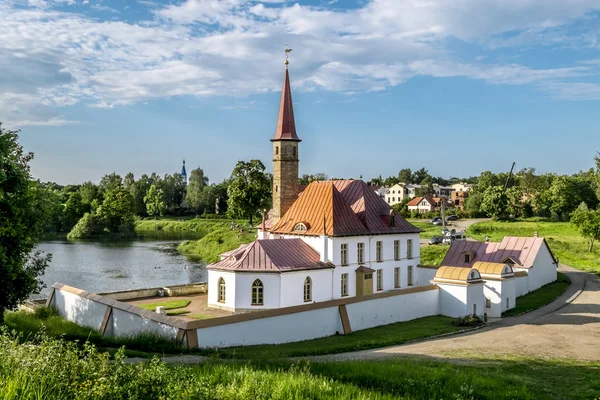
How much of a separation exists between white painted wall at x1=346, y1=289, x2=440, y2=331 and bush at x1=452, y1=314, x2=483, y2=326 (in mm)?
1827

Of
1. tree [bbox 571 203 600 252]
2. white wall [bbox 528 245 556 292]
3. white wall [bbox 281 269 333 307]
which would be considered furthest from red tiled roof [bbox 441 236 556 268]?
white wall [bbox 281 269 333 307]

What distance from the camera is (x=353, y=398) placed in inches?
373

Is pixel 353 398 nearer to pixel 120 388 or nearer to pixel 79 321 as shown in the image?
pixel 120 388

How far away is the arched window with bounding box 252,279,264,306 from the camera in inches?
1010

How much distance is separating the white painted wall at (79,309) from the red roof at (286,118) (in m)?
15.6

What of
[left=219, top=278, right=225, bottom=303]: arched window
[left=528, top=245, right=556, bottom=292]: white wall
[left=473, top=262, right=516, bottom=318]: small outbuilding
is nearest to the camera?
[left=219, top=278, right=225, bottom=303]: arched window

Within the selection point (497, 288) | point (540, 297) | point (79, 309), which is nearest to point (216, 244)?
point (79, 309)

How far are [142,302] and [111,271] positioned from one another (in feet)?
63.8

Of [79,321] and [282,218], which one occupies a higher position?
[282,218]

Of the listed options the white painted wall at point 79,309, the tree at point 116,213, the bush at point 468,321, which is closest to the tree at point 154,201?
the tree at point 116,213

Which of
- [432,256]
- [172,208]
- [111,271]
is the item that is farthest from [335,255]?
[172,208]

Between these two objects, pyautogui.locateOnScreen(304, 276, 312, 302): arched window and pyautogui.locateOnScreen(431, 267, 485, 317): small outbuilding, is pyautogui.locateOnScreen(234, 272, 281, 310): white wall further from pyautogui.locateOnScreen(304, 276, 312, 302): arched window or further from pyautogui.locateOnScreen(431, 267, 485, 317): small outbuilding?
pyautogui.locateOnScreen(431, 267, 485, 317): small outbuilding

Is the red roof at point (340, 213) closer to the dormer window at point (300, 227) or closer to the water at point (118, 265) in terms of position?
the dormer window at point (300, 227)

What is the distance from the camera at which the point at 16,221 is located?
17.4 metres
